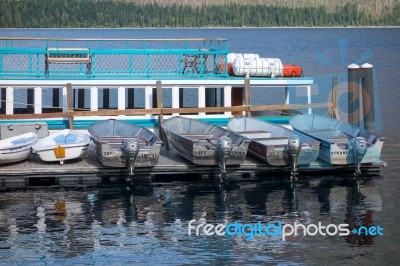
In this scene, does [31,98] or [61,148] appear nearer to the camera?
[61,148]

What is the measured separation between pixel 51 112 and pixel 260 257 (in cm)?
1587

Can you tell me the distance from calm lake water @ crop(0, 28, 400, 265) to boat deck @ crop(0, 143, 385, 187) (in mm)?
424

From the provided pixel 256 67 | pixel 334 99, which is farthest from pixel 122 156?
pixel 334 99

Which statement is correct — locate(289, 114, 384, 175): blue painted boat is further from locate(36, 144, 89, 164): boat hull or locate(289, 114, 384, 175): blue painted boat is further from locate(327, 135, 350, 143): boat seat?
locate(36, 144, 89, 164): boat hull

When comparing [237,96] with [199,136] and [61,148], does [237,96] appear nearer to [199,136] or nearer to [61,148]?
[199,136]

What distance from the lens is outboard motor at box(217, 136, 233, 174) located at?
102 ft

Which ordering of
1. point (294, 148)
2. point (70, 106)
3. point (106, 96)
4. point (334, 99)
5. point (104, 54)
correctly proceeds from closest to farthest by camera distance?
point (294, 148) → point (70, 106) → point (104, 54) → point (106, 96) → point (334, 99)

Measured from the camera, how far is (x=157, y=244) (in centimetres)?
2553

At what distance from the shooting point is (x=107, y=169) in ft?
104

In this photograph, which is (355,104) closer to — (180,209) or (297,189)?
(297,189)

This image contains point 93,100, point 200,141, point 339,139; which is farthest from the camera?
point 93,100

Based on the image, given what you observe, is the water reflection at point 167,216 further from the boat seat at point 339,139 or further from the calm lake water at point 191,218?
the boat seat at point 339,139

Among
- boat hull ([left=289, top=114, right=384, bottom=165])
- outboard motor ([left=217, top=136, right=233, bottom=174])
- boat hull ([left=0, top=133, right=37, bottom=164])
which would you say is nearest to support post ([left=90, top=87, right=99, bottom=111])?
boat hull ([left=0, top=133, right=37, bottom=164])

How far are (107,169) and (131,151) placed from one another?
155cm
